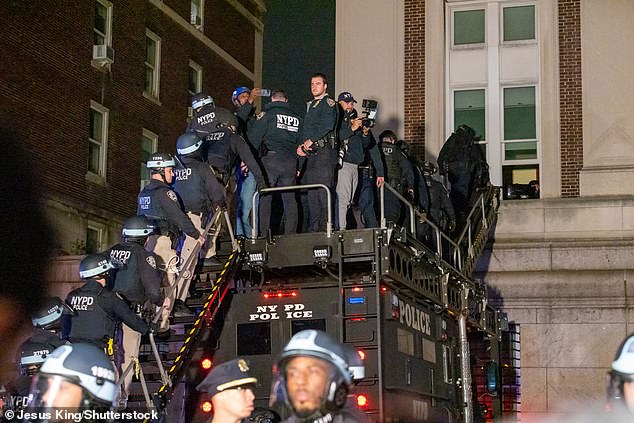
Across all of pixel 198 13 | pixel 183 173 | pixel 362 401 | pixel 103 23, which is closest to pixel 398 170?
pixel 183 173

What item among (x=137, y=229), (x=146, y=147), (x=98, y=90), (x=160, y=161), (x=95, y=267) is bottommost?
(x=95, y=267)

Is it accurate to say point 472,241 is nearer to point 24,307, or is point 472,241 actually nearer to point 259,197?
point 259,197

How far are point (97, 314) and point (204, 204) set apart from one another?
2.13 m

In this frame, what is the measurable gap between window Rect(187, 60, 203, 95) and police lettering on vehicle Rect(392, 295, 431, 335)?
2322 centimetres

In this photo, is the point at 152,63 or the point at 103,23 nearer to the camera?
the point at 103,23

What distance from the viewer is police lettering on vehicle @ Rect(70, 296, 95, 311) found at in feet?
37.6

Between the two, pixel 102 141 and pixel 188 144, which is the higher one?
pixel 102 141

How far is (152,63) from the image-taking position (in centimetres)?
3422

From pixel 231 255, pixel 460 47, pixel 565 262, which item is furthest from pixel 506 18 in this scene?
pixel 231 255

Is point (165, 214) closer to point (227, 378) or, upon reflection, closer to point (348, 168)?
point (348, 168)

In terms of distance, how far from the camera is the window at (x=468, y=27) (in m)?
23.5

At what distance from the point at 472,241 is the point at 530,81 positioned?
5284 mm

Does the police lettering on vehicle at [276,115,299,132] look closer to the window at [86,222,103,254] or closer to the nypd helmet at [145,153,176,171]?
the nypd helmet at [145,153,176,171]

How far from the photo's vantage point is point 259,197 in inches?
522
